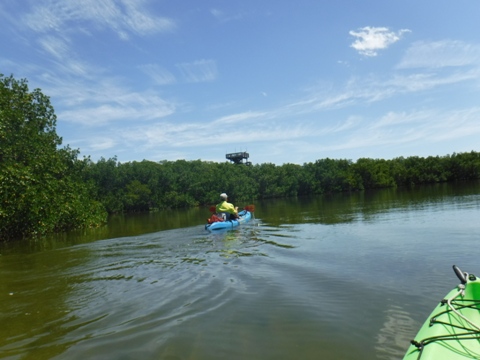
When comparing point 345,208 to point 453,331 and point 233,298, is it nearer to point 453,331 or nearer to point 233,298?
point 233,298

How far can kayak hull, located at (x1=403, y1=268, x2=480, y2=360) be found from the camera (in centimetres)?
296

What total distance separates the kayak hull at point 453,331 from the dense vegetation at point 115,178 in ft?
53.8

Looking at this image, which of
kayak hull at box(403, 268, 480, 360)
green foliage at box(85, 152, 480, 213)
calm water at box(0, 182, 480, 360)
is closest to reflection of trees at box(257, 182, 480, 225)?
calm water at box(0, 182, 480, 360)

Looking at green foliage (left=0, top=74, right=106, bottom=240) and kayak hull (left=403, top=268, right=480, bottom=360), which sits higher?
green foliage (left=0, top=74, right=106, bottom=240)

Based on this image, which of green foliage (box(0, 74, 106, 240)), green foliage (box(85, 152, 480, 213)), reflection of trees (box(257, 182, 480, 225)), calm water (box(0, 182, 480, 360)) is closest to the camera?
calm water (box(0, 182, 480, 360))

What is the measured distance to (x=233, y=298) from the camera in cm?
611

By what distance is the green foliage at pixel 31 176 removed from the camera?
16.1 m

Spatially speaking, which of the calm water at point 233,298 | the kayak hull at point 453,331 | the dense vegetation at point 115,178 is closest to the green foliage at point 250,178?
the dense vegetation at point 115,178

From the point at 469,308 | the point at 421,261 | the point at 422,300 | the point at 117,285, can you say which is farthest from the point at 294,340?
the point at 421,261

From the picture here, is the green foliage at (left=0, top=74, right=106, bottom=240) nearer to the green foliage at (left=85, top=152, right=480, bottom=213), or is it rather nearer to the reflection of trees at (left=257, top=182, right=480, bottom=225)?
the reflection of trees at (left=257, top=182, right=480, bottom=225)

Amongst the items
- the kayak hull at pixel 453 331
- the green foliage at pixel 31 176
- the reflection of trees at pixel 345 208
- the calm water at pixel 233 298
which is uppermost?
the green foliage at pixel 31 176

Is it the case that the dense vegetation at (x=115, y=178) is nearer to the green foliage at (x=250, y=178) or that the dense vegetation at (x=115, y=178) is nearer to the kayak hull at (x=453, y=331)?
the green foliage at (x=250, y=178)

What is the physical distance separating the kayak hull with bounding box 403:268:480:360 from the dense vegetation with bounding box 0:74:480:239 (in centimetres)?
1640

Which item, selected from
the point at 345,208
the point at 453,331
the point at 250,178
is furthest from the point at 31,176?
the point at 250,178
